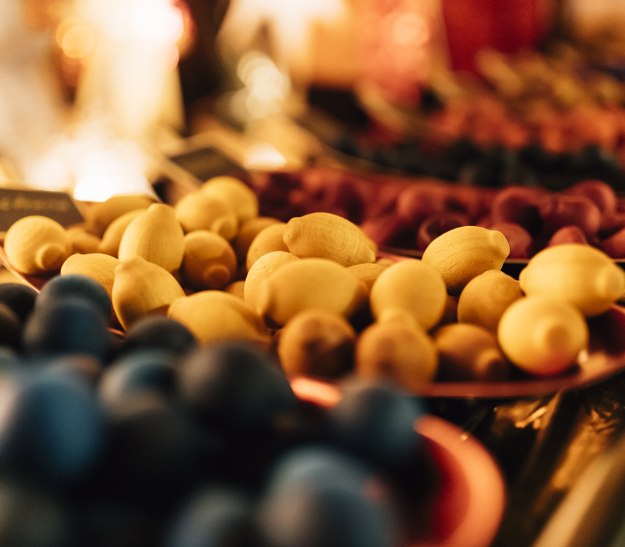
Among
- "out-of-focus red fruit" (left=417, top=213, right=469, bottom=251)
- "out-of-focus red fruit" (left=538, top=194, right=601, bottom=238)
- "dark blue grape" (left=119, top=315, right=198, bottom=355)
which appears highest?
"dark blue grape" (left=119, top=315, right=198, bottom=355)

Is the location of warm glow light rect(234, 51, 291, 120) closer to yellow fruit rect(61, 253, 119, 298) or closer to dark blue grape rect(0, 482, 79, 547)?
yellow fruit rect(61, 253, 119, 298)

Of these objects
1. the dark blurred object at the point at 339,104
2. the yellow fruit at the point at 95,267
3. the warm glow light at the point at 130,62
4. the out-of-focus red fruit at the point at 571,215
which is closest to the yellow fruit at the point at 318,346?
the yellow fruit at the point at 95,267

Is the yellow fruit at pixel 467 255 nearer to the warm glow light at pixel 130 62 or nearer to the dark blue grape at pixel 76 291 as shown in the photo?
the dark blue grape at pixel 76 291

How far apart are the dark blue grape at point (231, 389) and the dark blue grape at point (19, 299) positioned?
0.76 ft

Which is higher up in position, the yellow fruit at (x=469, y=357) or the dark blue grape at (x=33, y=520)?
the dark blue grape at (x=33, y=520)

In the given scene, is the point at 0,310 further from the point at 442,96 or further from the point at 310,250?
the point at 442,96

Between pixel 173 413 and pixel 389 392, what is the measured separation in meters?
0.10

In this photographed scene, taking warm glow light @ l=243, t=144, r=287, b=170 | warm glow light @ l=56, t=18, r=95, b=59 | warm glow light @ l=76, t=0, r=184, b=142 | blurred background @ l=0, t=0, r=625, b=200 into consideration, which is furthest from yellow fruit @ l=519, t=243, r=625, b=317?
warm glow light @ l=56, t=18, r=95, b=59

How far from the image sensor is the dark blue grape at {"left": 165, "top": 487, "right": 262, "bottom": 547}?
0.26 meters

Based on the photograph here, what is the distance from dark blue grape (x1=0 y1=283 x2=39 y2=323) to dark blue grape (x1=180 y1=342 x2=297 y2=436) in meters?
0.23

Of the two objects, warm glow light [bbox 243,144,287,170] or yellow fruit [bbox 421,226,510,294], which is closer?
yellow fruit [bbox 421,226,510,294]

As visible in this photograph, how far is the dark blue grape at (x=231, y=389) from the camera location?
1.06ft

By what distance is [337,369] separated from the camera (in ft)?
1.53

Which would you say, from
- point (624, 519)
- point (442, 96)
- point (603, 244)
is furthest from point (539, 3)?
point (624, 519)
